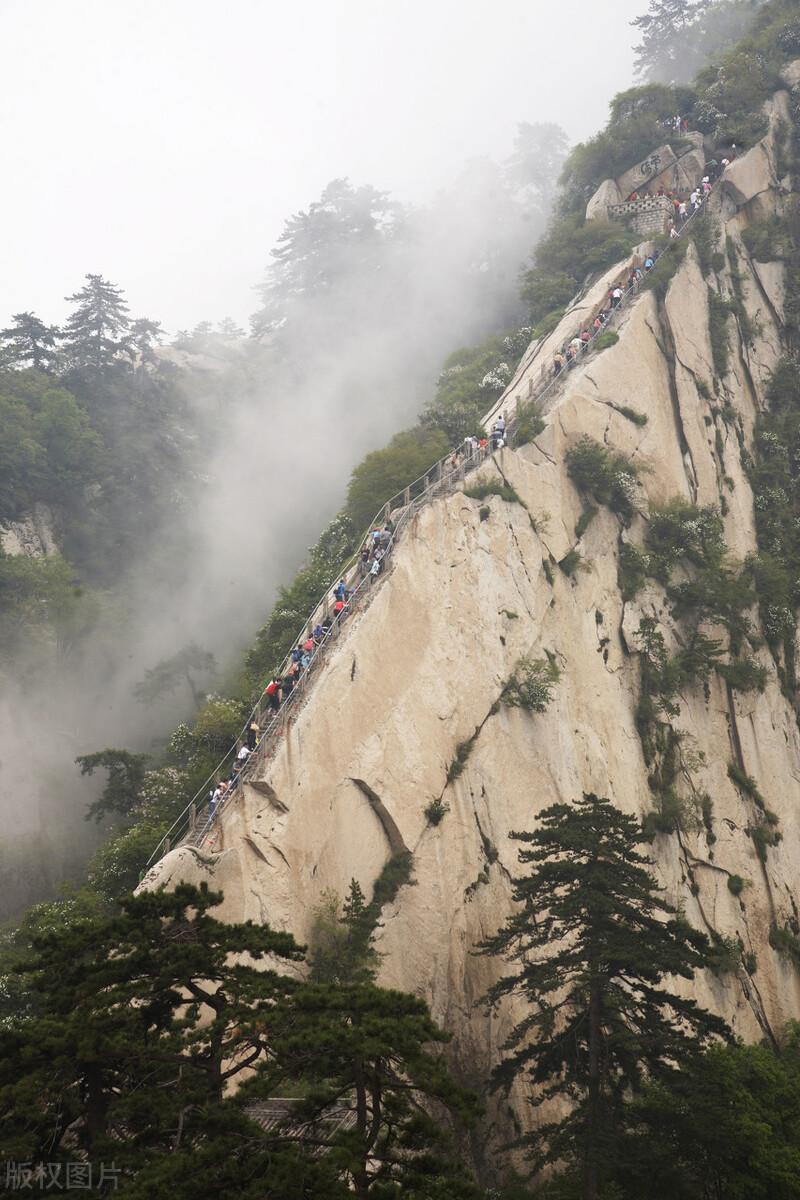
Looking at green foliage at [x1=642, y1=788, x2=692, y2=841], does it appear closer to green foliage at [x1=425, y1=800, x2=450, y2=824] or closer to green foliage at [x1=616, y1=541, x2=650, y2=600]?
green foliage at [x1=616, y1=541, x2=650, y2=600]

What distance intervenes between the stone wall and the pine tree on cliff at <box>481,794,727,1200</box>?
36.4 m

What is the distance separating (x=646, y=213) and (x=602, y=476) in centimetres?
2083

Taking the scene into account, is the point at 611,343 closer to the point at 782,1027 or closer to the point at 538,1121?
the point at 782,1027

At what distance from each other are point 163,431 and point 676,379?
28.5 m

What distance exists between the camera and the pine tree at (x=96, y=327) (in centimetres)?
5641

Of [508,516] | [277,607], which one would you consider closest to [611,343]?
[508,516]

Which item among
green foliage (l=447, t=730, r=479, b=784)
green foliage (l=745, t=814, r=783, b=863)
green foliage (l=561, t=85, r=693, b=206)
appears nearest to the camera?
green foliage (l=447, t=730, r=479, b=784)

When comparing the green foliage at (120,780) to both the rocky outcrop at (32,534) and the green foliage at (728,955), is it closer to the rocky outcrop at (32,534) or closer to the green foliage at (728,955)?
the rocky outcrop at (32,534)

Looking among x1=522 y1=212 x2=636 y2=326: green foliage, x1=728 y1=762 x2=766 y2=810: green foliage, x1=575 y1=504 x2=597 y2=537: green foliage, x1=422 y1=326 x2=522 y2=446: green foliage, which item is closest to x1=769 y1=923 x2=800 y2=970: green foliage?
x1=728 y1=762 x2=766 y2=810: green foliage

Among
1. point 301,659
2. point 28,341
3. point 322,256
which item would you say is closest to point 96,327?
point 28,341

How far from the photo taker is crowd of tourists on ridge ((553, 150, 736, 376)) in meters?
40.0

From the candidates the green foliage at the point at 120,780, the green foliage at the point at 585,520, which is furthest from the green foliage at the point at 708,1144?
the green foliage at the point at 585,520

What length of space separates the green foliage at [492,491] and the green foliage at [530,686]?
567 cm

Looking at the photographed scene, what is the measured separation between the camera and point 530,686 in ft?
97.2
